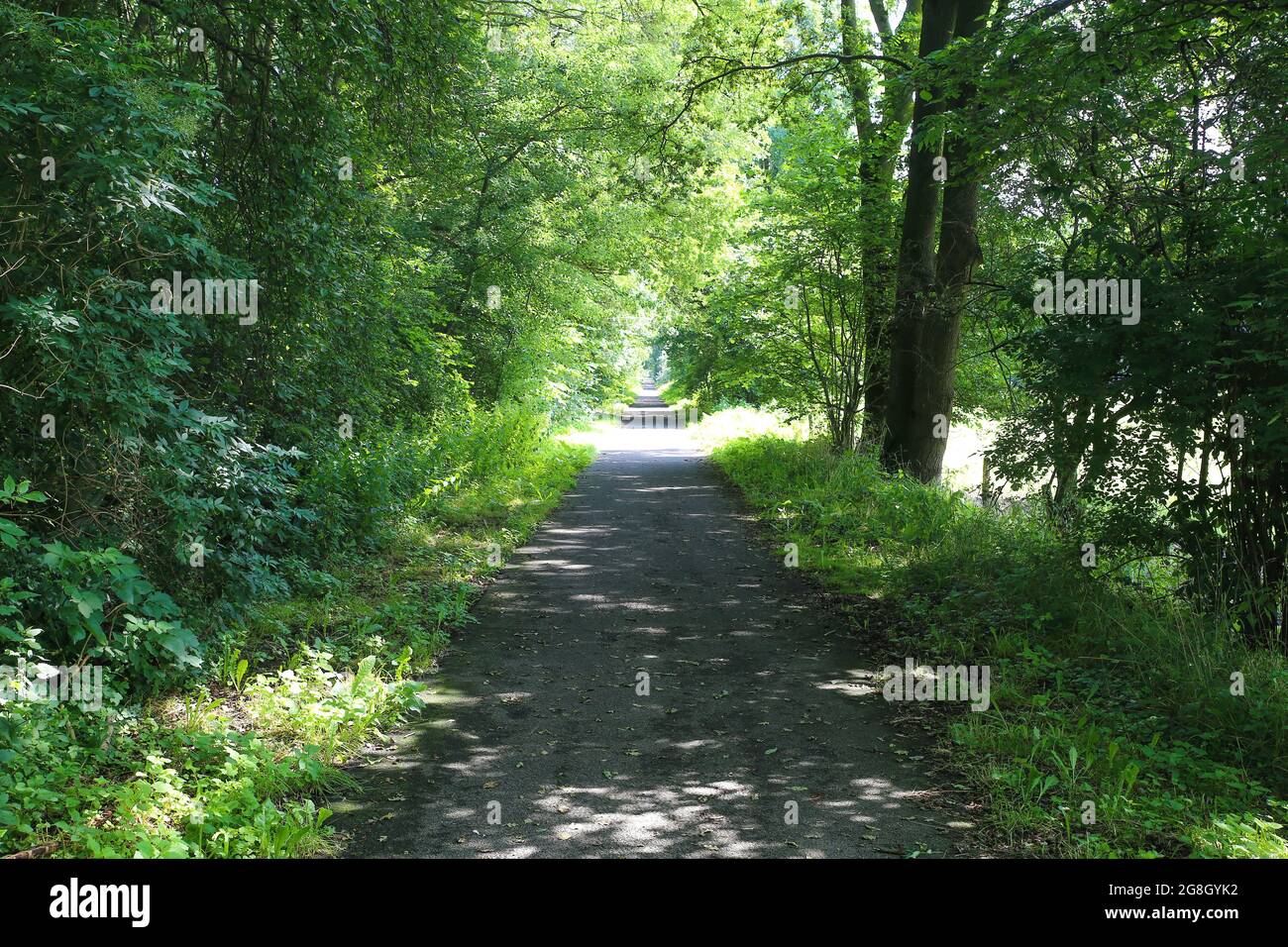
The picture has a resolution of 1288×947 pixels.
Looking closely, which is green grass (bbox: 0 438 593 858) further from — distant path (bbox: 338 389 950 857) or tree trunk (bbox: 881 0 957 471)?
tree trunk (bbox: 881 0 957 471)

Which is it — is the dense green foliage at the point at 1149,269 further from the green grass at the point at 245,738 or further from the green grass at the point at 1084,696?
the green grass at the point at 245,738

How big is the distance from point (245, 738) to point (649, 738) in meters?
2.34

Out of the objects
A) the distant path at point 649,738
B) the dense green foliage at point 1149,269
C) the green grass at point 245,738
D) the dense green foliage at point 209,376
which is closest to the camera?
the green grass at point 245,738

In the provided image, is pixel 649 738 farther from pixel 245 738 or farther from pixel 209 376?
pixel 209 376

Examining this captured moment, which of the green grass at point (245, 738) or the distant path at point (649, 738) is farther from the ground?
the green grass at point (245, 738)

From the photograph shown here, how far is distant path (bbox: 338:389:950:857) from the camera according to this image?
4.53 meters

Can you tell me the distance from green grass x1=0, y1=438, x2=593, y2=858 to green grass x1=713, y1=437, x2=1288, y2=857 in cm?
355

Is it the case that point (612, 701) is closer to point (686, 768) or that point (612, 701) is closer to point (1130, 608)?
point (686, 768)

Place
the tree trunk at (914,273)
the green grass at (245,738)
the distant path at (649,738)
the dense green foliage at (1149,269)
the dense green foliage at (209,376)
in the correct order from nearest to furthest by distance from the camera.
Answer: the green grass at (245,738), the distant path at (649,738), the dense green foliage at (209,376), the dense green foliage at (1149,269), the tree trunk at (914,273)

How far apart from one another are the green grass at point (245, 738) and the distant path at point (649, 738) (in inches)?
12.3

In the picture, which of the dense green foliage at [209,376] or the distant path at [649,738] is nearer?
the distant path at [649,738]

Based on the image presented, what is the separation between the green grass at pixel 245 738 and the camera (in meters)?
4.12

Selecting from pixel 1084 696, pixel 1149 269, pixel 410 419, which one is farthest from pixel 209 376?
pixel 1149 269

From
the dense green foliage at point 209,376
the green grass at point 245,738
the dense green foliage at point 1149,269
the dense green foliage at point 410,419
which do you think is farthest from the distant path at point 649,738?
the dense green foliage at point 1149,269
